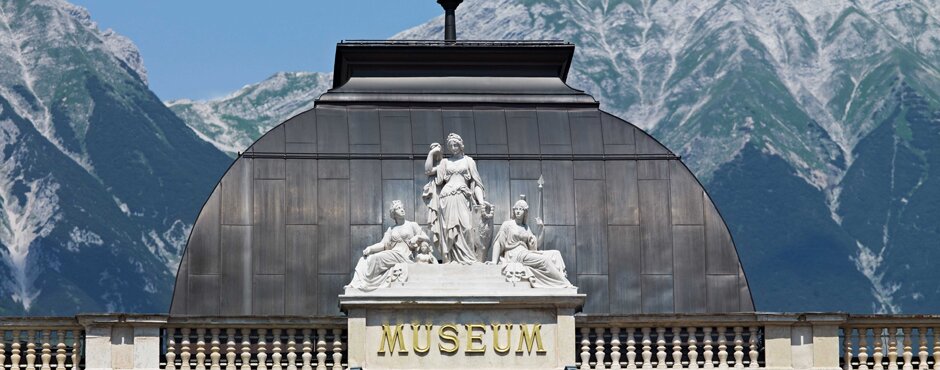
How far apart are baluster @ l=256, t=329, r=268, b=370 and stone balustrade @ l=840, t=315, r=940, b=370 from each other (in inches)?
500

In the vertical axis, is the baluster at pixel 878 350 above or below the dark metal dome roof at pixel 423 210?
below

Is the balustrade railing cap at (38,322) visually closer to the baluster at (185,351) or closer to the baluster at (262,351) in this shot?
the baluster at (185,351)

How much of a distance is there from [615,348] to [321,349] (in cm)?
643

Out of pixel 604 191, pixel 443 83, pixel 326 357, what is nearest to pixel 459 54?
pixel 443 83

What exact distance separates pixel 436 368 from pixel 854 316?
9.20 m

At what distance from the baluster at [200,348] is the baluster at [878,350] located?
1465 centimetres

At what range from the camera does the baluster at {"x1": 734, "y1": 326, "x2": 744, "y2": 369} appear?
6856 cm

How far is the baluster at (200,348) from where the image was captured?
222 ft

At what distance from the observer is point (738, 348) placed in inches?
2707

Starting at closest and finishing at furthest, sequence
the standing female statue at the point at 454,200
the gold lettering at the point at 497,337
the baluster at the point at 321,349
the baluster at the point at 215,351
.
Answer: the baluster at the point at 215,351 → the baluster at the point at 321,349 → the gold lettering at the point at 497,337 → the standing female statue at the point at 454,200

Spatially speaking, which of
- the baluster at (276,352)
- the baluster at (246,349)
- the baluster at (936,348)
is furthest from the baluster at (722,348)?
the baluster at (246,349)

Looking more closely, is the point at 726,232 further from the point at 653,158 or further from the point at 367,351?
the point at 367,351

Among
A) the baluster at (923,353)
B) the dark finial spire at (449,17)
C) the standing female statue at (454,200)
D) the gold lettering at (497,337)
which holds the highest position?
the dark finial spire at (449,17)

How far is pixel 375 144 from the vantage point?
74.4 metres
